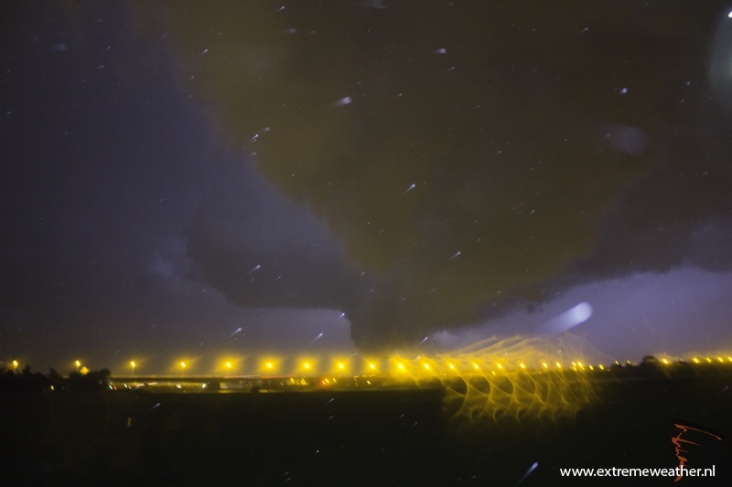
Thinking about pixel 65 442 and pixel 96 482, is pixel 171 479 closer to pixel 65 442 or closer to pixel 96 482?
pixel 96 482

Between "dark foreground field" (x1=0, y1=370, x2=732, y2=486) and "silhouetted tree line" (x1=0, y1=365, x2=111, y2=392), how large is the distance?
26311 mm

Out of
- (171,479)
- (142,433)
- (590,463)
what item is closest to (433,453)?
(590,463)

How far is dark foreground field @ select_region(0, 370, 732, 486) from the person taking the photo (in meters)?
11.2

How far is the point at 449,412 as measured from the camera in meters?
20.4

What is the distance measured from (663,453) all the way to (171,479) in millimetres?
9114

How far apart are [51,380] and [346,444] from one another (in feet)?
146

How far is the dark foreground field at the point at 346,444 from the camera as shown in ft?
36.8

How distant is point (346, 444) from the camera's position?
50.2 feet

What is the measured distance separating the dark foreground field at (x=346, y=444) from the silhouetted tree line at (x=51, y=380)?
26.3 meters
